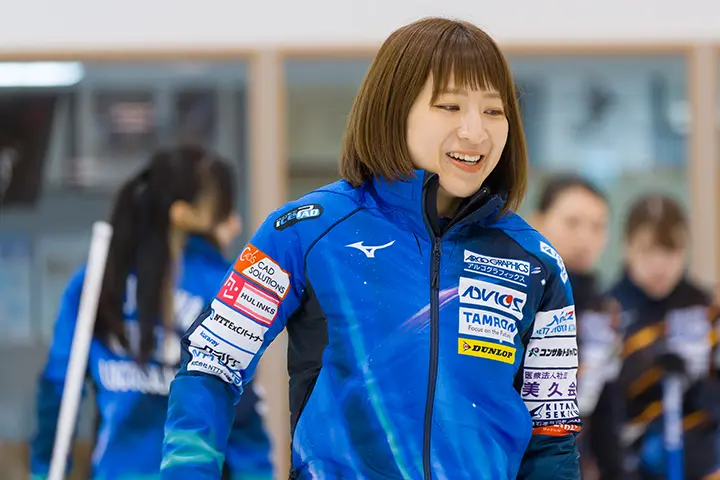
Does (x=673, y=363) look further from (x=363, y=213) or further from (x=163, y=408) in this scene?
(x=363, y=213)

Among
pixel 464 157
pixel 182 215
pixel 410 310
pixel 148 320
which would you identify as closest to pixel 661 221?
pixel 182 215

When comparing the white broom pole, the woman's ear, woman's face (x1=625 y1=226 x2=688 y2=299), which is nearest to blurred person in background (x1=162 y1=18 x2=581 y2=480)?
the white broom pole

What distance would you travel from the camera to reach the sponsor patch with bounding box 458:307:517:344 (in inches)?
69.6

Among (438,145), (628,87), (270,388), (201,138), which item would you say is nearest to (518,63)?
(628,87)

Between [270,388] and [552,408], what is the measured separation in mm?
3527

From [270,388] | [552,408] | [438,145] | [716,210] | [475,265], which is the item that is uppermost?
[438,145]

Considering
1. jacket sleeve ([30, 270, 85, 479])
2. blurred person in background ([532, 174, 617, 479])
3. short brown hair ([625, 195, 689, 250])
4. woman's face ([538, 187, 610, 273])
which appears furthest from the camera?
short brown hair ([625, 195, 689, 250])

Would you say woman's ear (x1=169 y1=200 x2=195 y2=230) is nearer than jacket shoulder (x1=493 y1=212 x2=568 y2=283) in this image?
No

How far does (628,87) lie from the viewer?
211 inches

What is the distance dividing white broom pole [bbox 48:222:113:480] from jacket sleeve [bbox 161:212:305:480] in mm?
1524

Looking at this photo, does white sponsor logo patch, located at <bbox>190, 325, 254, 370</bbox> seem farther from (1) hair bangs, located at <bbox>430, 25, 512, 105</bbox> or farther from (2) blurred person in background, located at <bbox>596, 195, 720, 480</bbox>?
(2) blurred person in background, located at <bbox>596, 195, 720, 480</bbox>

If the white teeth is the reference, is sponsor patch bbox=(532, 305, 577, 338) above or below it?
below

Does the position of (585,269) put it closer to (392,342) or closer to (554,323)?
(554,323)

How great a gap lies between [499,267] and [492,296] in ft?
0.18
